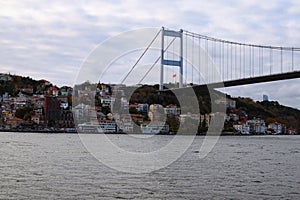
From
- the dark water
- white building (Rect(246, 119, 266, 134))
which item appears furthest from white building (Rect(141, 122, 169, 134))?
the dark water

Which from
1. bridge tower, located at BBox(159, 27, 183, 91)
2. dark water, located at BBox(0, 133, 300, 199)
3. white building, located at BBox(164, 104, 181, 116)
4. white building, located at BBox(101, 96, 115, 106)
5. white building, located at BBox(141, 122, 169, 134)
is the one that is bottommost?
dark water, located at BBox(0, 133, 300, 199)

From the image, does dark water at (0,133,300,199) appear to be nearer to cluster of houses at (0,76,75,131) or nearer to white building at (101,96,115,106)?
white building at (101,96,115,106)

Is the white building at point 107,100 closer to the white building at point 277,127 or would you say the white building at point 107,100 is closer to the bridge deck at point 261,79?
the bridge deck at point 261,79

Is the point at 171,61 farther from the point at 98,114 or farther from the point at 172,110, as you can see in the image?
the point at 98,114

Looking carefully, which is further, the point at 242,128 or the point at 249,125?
the point at 249,125

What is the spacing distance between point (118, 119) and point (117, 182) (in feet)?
133

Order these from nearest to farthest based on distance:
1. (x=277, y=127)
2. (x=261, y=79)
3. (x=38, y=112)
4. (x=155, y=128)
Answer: (x=261, y=79), (x=155, y=128), (x=38, y=112), (x=277, y=127)

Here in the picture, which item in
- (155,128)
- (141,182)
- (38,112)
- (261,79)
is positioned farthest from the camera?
(38,112)

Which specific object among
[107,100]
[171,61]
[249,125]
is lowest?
[249,125]

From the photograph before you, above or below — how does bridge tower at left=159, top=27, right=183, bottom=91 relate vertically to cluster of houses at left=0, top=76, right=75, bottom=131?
above

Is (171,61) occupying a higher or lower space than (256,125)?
higher

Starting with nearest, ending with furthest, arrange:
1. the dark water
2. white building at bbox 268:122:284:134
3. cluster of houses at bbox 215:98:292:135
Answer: the dark water
cluster of houses at bbox 215:98:292:135
white building at bbox 268:122:284:134

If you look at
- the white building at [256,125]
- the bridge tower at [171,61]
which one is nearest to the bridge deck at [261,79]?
the bridge tower at [171,61]

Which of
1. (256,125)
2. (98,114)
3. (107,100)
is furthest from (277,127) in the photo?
(107,100)
